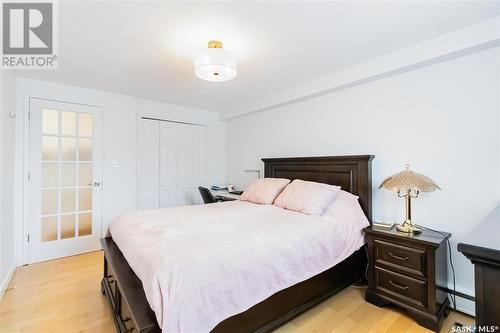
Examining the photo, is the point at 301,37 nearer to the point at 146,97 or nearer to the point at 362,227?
the point at 362,227

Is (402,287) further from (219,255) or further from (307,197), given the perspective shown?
(219,255)

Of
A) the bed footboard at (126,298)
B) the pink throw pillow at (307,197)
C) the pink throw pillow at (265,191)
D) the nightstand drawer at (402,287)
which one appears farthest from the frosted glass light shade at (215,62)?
the nightstand drawer at (402,287)

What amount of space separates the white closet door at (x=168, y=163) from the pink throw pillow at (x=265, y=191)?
1751 mm

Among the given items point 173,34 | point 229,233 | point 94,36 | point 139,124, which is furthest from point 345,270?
point 139,124

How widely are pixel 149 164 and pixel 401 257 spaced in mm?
3736

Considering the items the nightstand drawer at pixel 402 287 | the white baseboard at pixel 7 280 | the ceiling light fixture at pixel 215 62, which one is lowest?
the white baseboard at pixel 7 280

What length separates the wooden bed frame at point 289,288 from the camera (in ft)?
4.58

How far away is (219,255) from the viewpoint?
138 centimetres

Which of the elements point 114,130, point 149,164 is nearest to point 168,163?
point 149,164

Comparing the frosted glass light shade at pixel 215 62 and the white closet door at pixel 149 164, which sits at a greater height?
the frosted glass light shade at pixel 215 62

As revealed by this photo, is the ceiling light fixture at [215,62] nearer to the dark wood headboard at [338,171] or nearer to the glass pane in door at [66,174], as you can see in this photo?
the dark wood headboard at [338,171]

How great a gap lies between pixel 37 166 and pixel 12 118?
2.18 ft

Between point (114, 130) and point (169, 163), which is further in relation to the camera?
point (169, 163)

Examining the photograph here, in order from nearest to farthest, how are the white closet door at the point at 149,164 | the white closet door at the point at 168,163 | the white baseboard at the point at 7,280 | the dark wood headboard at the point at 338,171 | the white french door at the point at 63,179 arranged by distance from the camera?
the white baseboard at the point at 7,280, the dark wood headboard at the point at 338,171, the white french door at the point at 63,179, the white closet door at the point at 149,164, the white closet door at the point at 168,163
